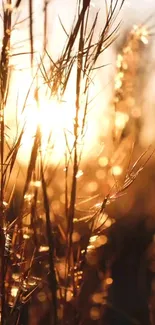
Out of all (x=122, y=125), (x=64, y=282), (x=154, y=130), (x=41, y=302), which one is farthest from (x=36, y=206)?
(x=154, y=130)

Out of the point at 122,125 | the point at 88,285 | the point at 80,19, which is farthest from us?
the point at 88,285

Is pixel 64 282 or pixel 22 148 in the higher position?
pixel 22 148

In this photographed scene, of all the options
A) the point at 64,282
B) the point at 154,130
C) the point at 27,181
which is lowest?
the point at 64,282

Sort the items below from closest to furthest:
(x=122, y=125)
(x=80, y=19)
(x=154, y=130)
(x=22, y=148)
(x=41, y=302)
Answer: (x=80, y=19) < (x=22, y=148) < (x=122, y=125) < (x=41, y=302) < (x=154, y=130)

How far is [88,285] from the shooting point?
10.4 feet

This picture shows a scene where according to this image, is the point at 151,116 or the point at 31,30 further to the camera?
the point at 151,116

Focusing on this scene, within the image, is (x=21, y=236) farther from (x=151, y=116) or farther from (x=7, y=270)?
(x=151, y=116)

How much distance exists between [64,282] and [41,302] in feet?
2.56

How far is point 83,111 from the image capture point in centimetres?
172

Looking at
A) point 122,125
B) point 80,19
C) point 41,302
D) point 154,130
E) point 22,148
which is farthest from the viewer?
point 154,130

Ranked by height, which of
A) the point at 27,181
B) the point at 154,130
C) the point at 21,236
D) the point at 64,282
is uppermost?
the point at 154,130

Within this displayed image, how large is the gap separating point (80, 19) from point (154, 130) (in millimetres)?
3009

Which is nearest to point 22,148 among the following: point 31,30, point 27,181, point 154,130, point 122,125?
point 27,181

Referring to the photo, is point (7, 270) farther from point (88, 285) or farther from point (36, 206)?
point (88, 285)
